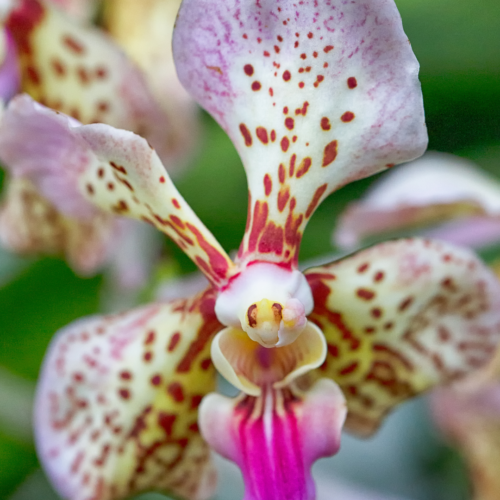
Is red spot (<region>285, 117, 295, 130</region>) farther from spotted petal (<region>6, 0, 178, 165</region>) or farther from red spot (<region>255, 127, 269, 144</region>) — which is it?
spotted petal (<region>6, 0, 178, 165</region>)

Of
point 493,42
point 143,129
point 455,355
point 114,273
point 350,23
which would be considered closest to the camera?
point 350,23

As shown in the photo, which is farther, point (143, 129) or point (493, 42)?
point (493, 42)

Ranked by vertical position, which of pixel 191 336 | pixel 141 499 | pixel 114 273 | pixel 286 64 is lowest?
pixel 141 499

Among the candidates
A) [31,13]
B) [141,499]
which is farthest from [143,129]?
[141,499]

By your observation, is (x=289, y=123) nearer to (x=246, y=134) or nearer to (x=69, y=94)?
(x=246, y=134)

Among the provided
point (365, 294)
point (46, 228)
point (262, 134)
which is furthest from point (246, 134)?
point (46, 228)

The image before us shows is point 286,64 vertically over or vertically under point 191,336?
over

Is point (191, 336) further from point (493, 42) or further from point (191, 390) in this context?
point (493, 42)

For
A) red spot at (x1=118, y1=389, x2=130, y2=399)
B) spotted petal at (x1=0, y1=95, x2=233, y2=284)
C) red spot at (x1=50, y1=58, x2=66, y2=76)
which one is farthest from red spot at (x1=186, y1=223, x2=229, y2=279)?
red spot at (x1=50, y1=58, x2=66, y2=76)
